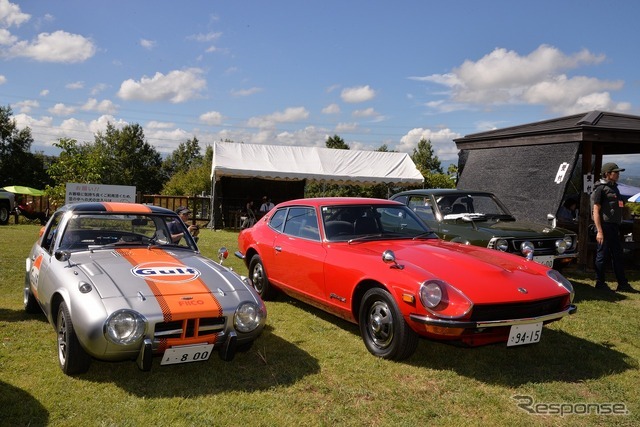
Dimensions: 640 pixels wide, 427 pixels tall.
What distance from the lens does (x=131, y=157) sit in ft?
210

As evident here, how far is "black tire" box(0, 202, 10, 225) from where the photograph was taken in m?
18.8

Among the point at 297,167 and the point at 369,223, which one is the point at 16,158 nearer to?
the point at 297,167

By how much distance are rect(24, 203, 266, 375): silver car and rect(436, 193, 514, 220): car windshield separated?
14.3 ft

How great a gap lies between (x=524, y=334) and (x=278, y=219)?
343cm

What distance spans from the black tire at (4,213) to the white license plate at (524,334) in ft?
67.2

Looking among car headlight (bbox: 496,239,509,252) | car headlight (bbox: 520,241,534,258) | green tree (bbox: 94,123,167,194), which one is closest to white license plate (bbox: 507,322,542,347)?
car headlight (bbox: 520,241,534,258)

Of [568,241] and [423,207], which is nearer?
[568,241]

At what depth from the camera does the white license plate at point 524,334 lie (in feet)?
12.5

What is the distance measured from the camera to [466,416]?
3248mm

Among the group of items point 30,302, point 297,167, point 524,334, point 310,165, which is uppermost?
point 310,165

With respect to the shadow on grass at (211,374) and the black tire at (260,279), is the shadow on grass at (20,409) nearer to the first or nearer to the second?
the shadow on grass at (211,374)

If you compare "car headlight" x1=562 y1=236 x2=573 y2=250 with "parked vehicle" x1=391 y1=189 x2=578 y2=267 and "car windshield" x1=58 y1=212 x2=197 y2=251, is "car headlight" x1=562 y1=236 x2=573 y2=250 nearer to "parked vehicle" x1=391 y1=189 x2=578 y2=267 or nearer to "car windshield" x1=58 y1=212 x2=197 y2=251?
"parked vehicle" x1=391 y1=189 x2=578 y2=267

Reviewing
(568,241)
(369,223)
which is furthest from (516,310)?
(568,241)

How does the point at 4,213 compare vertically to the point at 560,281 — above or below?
below
